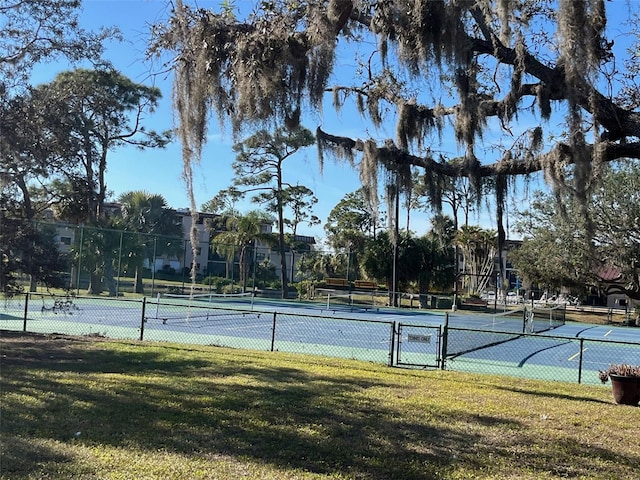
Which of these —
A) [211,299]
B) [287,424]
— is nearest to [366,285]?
[211,299]

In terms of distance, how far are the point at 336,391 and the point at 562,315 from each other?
84.4 ft

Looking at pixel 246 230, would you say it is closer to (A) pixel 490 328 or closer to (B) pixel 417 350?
(A) pixel 490 328

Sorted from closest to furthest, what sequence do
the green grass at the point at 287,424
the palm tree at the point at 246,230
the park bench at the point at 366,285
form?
the green grass at the point at 287,424 → the park bench at the point at 366,285 → the palm tree at the point at 246,230

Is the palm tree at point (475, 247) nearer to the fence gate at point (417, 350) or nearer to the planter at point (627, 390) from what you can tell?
the fence gate at point (417, 350)

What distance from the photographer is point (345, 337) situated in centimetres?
1784

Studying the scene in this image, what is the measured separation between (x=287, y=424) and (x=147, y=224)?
3535cm

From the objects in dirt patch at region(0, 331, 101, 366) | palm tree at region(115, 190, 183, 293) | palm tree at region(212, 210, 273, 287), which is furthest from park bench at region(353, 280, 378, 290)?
dirt patch at region(0, 331, 101, 366)

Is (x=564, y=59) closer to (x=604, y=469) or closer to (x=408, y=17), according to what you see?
(x=408, y=17)

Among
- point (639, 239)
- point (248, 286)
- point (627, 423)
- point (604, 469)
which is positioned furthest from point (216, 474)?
point (248, 286)

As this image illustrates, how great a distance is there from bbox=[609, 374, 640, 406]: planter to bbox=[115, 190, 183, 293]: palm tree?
23.0 m

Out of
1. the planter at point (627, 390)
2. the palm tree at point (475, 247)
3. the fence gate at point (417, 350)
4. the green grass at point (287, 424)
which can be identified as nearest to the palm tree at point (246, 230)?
the palm tree at point (475, 247)

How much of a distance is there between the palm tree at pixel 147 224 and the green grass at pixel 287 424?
18428mm

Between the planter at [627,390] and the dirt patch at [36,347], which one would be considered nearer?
the planter at [627,390]

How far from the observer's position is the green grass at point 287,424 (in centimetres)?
462
